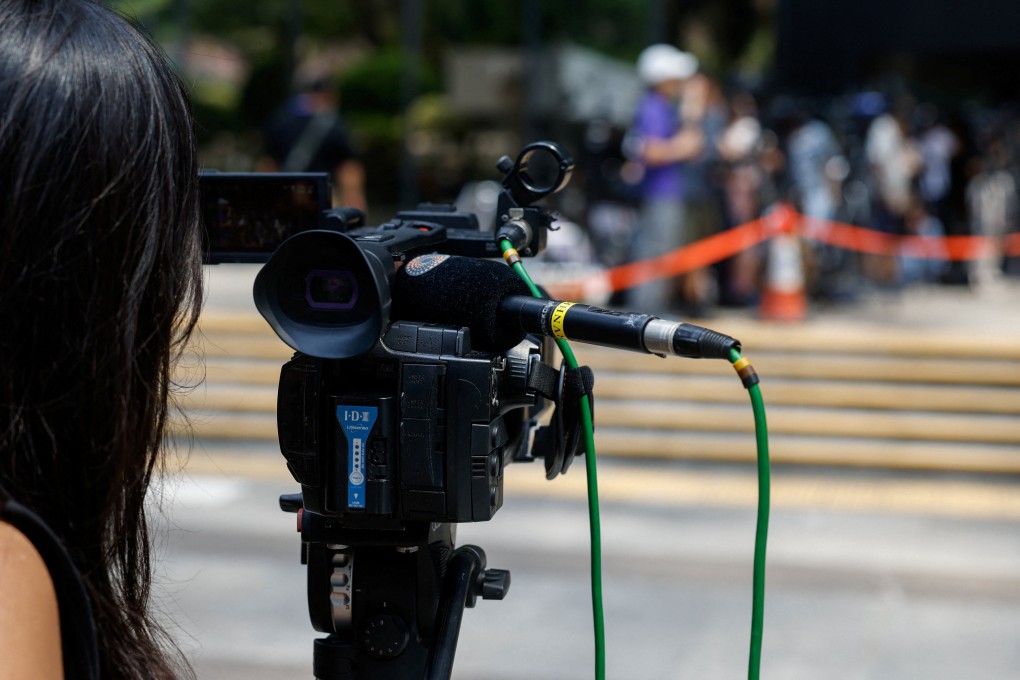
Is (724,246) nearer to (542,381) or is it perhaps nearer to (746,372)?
(542,381)

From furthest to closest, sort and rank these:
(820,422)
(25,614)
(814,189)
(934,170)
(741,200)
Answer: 1. (934,170)
2. (814,189)
3. (741,200)
4. (820,422)
5. (25,614)

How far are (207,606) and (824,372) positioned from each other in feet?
12.5

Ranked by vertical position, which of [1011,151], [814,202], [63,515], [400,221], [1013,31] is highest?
[1013,31]

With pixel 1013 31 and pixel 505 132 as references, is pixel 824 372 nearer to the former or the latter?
pixel 505 132

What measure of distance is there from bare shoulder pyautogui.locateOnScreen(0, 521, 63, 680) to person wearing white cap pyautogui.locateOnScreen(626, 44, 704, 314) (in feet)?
23.8

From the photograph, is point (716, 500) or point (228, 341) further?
point (228, 341)

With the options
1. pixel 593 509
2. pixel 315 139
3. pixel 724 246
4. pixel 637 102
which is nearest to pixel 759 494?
pixel 593 509

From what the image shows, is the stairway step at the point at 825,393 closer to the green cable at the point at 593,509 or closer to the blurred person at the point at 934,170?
the blurred person at the point at 934,170

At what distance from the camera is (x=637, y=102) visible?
472 inches

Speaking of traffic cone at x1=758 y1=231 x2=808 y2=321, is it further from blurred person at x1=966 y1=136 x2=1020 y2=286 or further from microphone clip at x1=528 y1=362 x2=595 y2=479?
microphone clip at x1=528 y1=362 x2=595 y2=479

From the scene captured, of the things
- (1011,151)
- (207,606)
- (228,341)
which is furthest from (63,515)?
(1011,151)

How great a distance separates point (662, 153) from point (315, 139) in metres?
2.74

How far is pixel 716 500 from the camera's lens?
6.27 meters

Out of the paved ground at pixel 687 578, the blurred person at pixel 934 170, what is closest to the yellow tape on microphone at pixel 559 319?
the paved ground at pixel 687 578
